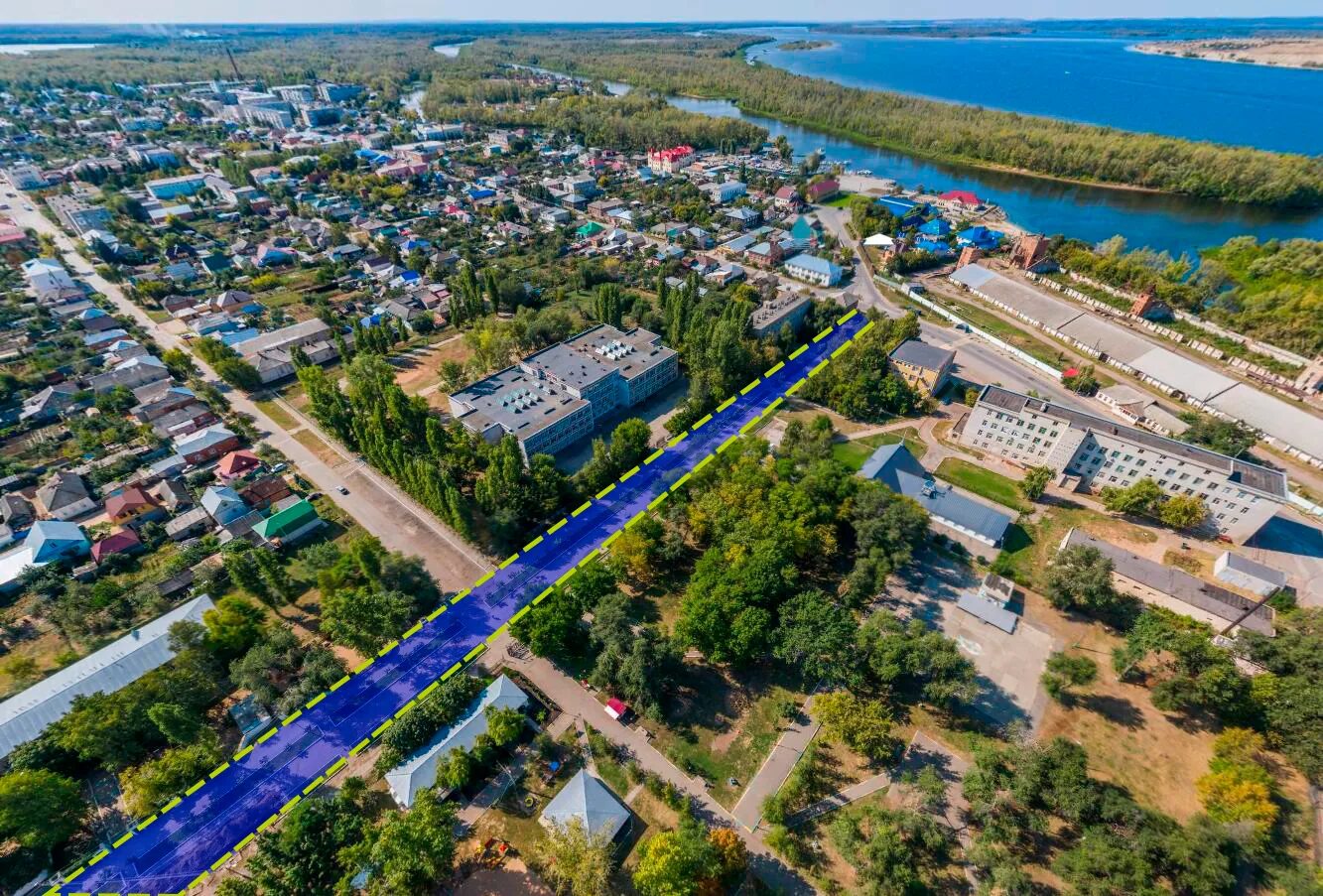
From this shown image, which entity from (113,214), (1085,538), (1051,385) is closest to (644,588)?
(1085,538)

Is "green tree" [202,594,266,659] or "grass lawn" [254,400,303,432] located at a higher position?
"green tree" [202,594,266,659]

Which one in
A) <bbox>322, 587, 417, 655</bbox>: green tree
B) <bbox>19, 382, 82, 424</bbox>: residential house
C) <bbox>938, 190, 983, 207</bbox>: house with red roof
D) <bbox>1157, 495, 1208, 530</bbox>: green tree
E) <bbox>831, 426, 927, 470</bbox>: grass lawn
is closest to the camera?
<bbox>322, 587, 417, 655</bbox>: green tree

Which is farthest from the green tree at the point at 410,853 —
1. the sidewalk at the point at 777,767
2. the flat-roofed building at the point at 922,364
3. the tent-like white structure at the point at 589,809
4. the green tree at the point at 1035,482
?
the flat-roofed building at the point at 922,364

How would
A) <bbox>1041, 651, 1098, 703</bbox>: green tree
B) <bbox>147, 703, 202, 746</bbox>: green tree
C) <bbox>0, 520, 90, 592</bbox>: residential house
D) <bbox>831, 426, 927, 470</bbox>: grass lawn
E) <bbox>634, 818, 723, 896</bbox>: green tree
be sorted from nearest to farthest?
<bbox>634, 818, 723, 896</bbox>: green tree < <bbox>147, 703, 202, 746</bbox>: green tree < <bbox>1041, 651, 1098, 703</bbox>: green tree < <bbox>0, 520, 90, 592</bbox>: residential house < <bbox>831, 426, 927, 470</bbox>: grass lawn

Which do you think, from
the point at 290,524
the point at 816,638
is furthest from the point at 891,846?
the point at 290,524

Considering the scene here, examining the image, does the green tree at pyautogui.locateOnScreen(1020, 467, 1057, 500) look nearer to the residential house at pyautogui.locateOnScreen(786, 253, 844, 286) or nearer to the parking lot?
the parking lot

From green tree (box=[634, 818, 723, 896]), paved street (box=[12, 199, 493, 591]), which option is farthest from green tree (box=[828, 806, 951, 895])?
paved street (box=[12, 199, 493, 591])

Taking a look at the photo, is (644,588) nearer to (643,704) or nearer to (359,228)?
(643,704)
